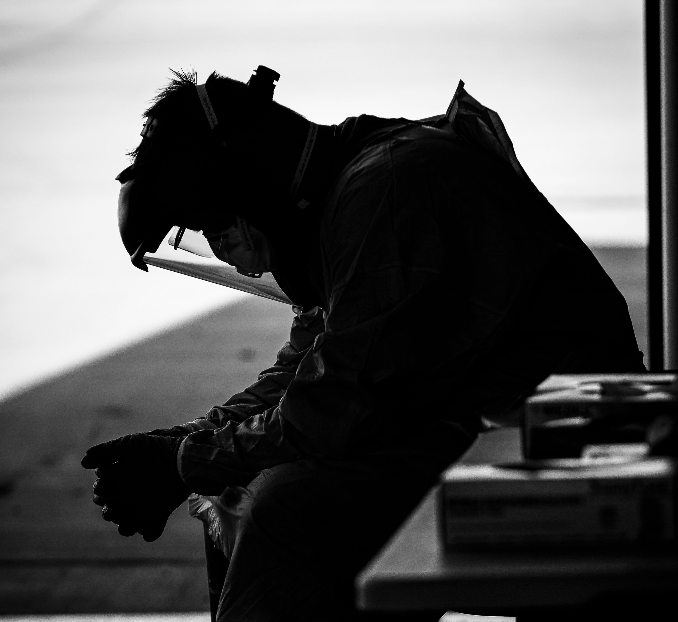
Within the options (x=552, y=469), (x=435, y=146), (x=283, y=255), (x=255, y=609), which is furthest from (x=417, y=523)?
(x=283, y=255)

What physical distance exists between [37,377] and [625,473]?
4627 mm

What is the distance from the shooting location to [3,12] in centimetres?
292

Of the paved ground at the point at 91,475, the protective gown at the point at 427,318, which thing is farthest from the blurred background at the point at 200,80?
the protective gown at the point at 427,318

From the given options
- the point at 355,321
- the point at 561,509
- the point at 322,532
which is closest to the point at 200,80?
the point at 355,321

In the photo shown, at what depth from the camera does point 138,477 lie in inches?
56.5

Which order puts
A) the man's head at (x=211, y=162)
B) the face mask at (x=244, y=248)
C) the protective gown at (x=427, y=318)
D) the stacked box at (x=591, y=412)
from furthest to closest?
the face mask at (x=244, y=248) → the man's head at (x=211, y=162) → the protective gown at (x=427, y=318) → the stacked box at (x=591, y=412)

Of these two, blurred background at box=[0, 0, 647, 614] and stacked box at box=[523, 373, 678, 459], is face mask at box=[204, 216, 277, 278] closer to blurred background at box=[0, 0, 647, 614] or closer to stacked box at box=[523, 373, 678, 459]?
blurred background at box=[0, 0, 647, 614]

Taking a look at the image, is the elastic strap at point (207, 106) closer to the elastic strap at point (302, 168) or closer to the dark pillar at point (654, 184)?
the elastic strap at point (302, 168)

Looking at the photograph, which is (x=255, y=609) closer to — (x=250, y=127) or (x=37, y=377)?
(x=250, y=127)

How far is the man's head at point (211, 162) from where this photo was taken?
4.68 ft

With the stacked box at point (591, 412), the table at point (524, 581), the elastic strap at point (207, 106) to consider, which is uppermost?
the elastic strap at point (207, 106)

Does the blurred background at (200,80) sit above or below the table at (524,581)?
above

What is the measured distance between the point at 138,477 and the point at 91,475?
7.17ft

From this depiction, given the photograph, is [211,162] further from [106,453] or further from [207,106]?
[106,453]
